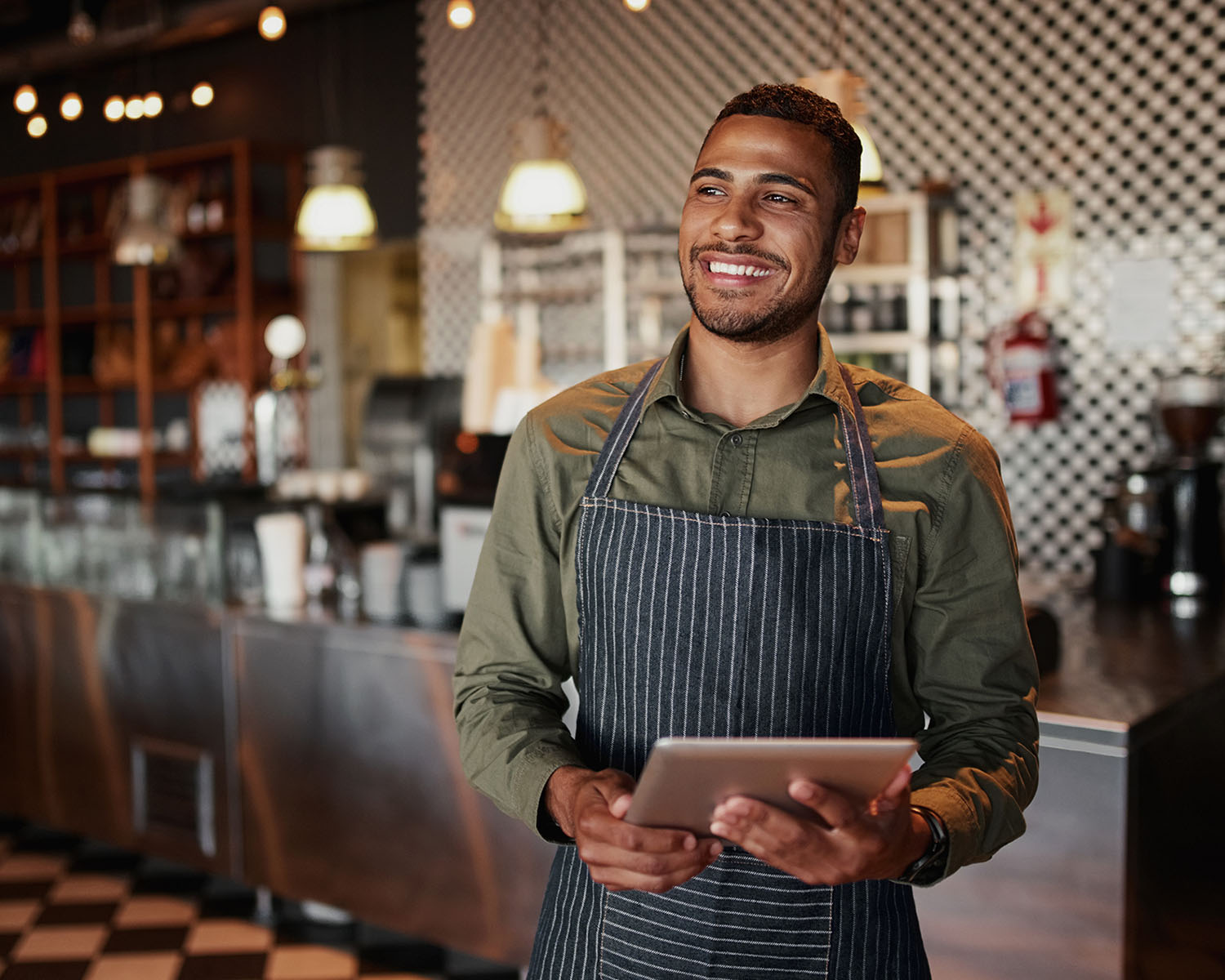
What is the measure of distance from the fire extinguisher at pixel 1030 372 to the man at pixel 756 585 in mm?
3747

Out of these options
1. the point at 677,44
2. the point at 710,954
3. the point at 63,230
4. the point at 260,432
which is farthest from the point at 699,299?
the point at 63,230

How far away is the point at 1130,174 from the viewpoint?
4988mm

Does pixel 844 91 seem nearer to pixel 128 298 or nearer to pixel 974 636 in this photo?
pixel 974 636

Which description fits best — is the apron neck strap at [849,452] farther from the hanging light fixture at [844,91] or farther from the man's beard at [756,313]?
the hanging light fixture at [844,91]

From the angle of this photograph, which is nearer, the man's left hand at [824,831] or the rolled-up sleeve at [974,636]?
the man's left hand at [824,831]

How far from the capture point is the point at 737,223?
4.59ft

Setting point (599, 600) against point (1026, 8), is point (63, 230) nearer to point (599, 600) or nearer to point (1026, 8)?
point (1026, 8)

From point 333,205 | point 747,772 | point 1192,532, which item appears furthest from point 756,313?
point 333,205

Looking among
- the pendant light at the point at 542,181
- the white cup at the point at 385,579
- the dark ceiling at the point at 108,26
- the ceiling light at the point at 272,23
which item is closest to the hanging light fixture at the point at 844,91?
the pendant light at the point at 542,181

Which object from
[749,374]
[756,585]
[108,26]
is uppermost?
[108,26]

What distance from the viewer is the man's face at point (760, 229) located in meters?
1.41

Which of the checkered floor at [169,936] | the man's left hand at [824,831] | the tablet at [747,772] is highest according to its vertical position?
the tablet at [747,772]

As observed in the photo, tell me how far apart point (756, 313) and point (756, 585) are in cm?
30

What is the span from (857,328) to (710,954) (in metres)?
4.30
